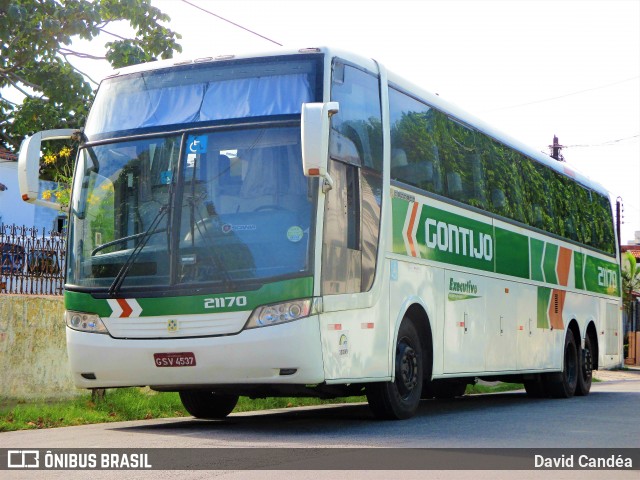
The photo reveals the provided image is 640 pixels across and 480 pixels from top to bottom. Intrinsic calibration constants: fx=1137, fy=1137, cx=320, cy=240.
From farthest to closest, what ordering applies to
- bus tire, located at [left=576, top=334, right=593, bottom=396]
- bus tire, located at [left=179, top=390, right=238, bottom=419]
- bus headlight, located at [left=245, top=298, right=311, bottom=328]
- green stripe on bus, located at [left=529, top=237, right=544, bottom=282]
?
bus tire, located at [left=576, top=334, right=593, bottom=396] < green stripe on bus, located at [left=529, top=237, right=544, bottom=282] < bus tire, located at [left=179, top=390, right=238, bottom=419] < bus headlight, located at [left=245, top=298, right=311, bottom=328]

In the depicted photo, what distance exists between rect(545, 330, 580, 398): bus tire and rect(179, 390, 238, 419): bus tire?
7426 millimetres

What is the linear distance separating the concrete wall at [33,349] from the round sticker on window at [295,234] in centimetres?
491

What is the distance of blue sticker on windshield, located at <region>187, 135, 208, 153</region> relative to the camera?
11156mm

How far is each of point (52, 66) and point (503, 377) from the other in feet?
37.6

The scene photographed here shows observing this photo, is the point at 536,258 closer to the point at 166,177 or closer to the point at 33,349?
the point at 33,349

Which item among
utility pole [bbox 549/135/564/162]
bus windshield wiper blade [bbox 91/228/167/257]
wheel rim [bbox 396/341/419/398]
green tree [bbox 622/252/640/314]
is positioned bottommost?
wheel rim [bbox 396/341/419/398]

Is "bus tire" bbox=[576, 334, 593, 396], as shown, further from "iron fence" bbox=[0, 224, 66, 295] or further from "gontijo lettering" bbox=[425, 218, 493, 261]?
"iron fence" bbox=[0, 224, 66, 295]

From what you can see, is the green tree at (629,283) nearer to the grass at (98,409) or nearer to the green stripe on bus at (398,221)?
the grass at (98,409)

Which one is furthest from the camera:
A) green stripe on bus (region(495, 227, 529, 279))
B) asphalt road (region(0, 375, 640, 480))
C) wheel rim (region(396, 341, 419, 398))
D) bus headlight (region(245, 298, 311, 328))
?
green stripe on bus (region(495, 227, 529, 279))

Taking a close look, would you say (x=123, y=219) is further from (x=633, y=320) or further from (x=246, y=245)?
(x=633, y=320)

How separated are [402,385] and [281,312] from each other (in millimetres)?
2668

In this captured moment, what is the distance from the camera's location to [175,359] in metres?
10.8

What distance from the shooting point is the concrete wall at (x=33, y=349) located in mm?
13930

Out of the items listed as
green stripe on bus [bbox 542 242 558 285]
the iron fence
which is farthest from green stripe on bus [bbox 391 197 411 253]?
green stripe on bus [bbox 542 242 558 285]
